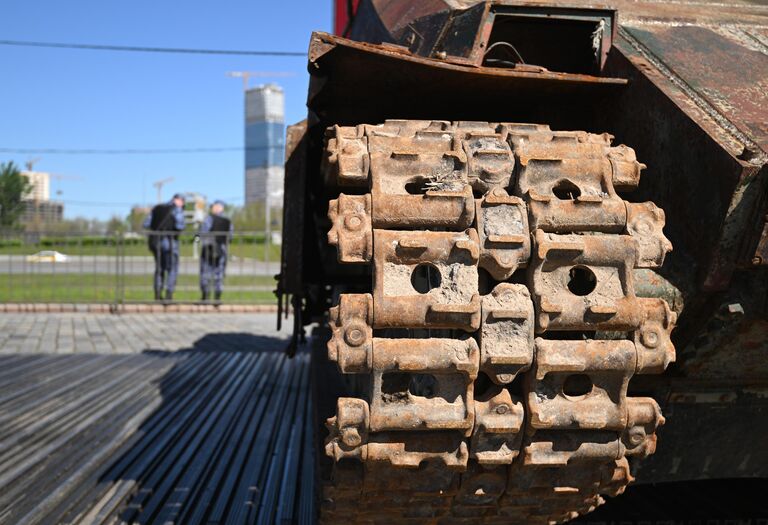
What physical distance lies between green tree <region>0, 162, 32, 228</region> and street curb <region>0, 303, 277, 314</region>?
13447 mm

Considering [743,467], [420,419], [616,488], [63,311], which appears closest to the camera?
[420,419]

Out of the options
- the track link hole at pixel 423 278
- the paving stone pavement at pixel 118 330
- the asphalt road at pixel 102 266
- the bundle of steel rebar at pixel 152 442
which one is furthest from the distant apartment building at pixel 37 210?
the track link hole at pixel 423 278

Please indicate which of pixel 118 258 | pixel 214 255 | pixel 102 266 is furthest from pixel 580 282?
pixel 102 266

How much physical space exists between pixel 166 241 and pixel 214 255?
30.1 inches

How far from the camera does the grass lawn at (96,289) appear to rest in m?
12.9

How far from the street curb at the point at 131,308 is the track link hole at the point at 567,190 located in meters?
10.4

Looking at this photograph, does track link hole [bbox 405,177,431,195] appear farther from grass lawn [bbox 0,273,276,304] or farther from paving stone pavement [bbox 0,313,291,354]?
grass lawn [bbox 0,273,276,304]

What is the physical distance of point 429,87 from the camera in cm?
274

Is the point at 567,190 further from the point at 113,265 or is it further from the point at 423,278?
the point at 113,265

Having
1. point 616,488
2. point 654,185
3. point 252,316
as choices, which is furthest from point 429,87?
point 252,316

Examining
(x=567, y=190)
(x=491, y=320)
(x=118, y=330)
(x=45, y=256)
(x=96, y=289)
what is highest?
(x=567, y=190)

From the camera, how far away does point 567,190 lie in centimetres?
244

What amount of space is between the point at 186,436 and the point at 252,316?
7.32 m

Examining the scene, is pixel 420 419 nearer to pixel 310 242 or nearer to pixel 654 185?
pixel 654 185
